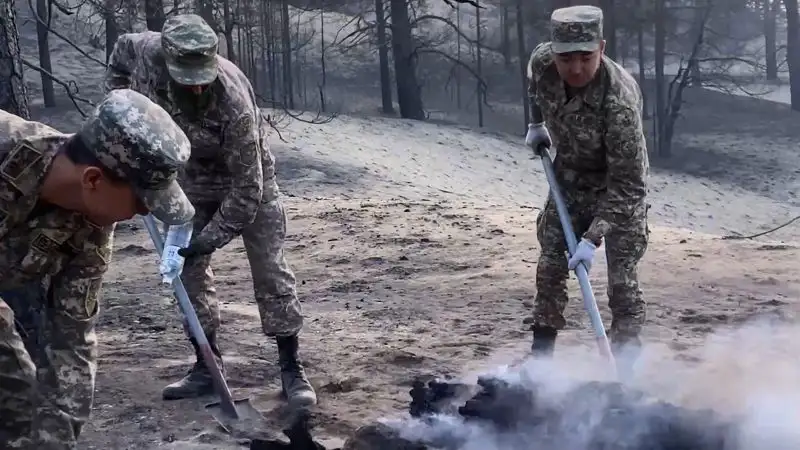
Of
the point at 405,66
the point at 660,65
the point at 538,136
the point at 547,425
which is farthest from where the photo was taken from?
the point at 405,66

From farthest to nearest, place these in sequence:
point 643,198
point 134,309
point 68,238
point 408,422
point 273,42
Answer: point 273,42 < point 134,309 < point 643,198 < point 408,422 < point 68,238

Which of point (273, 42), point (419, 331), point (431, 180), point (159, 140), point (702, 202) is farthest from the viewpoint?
point (273, 42)

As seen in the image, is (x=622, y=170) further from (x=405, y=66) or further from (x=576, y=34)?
(x=405, y=66)

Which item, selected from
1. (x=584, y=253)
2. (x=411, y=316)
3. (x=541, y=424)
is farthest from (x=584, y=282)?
→ (x=411, y=316)

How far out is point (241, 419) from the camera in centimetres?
461

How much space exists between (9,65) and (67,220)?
129 inches

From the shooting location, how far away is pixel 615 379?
4.65 m

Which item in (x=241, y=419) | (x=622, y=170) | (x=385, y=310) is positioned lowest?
(x=385, y=310)

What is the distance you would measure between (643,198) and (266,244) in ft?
5.97

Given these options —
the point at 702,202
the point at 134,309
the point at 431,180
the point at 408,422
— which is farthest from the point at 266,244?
the point at 702,202

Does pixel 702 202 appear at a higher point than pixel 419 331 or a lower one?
lower

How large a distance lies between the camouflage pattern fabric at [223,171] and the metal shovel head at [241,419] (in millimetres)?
392

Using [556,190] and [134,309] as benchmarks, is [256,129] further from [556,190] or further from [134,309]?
[134,309]

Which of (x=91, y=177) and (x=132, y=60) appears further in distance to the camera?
(x=132, y=60)
